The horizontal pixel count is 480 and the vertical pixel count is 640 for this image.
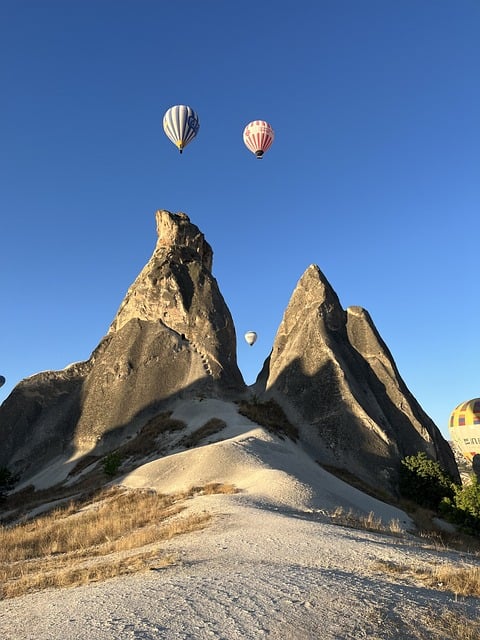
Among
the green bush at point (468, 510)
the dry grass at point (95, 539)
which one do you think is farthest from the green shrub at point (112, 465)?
the green bush at point (468, 510)

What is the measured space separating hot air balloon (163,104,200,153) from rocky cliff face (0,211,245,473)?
18571mm

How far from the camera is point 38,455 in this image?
1961 inches

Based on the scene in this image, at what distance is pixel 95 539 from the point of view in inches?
637

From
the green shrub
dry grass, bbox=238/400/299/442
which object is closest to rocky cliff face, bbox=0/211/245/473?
dry grass, bbox=238/400/299/442

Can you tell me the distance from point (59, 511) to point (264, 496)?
38.5ft

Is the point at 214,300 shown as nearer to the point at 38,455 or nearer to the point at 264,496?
the point at 38,455

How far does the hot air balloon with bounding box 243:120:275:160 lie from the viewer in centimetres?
4400

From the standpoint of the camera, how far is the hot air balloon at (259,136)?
44.0 meters

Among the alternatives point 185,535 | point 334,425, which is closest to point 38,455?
point 334,425

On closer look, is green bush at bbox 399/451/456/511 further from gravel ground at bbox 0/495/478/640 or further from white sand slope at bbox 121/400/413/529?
gravel ground at bbox 0/495/478/640

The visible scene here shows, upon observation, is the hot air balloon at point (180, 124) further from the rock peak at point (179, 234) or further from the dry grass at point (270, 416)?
the dry grass at point (270, 416)

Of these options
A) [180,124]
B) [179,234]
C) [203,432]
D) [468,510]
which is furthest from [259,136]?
[468,510]

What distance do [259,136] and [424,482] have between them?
3326 centimetres

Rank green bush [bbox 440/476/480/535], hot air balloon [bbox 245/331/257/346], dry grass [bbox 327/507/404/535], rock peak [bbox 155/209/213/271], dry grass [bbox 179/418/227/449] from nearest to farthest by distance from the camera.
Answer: dry grass [bbox 327/507/404/535]
green bush [bbox 440/476/480/535]
dry grass [bbox 179/418/227/449]
rock peak [bbox 155/209/213/271]
hot air balloon [bbox 245/331/257/346]
